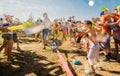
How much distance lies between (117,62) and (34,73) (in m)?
3.91

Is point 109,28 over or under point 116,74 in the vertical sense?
over

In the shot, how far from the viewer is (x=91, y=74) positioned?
27.2ft

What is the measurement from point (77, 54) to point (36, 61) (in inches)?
97.5

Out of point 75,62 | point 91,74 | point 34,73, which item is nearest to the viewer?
point 91,74

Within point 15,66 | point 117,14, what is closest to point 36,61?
point 15,66

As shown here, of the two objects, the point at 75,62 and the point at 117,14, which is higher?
the point at 117,14

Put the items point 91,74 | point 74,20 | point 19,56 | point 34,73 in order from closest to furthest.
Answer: point 91,74
point 34,73
point 19,56
point 74,20

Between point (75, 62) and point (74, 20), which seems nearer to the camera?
point (75, 62)

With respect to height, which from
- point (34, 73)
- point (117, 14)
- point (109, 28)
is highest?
point (117, 14)

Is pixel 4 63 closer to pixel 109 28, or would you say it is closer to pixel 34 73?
pixel 34 73

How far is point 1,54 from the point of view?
12367 mm

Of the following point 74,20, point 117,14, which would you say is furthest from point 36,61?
point 74,20

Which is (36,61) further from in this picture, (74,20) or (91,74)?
(74,20)

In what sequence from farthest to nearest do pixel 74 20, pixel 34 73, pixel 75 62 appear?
pixel 74 20 < pixel 75 62 < pixel 34 73
